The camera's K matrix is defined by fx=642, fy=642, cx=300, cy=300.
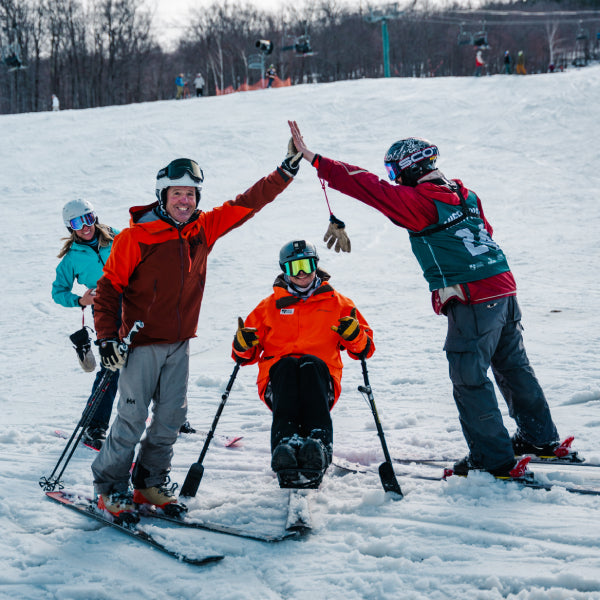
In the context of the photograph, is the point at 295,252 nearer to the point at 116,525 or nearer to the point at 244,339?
the point at 244,339

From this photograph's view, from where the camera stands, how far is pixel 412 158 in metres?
3.83

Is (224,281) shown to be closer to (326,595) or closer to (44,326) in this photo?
(44,326)

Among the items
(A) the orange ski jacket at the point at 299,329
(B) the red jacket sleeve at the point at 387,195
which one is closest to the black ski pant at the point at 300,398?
(A) the orange ski jacket at the point at 299,329

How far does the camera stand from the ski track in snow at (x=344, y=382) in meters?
2.83

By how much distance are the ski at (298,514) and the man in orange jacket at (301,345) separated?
0.31 metres

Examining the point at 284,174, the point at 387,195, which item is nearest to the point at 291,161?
the point at 284,174

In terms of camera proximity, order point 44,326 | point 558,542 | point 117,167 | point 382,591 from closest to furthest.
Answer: point 382,591 → point 558,542 → point 44,326 → point 117,167

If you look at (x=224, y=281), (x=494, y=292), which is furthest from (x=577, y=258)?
(x=494, y=292)

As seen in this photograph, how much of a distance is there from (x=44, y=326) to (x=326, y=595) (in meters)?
7.24

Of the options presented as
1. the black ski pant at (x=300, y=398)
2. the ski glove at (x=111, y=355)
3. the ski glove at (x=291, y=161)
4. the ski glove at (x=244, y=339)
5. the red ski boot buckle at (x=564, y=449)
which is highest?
the ski glove at (x=291, y=161)

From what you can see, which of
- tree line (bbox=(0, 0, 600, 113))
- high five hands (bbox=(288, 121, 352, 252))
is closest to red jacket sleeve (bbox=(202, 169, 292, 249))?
high five hands (bbox=(288, 121, 352, 252))

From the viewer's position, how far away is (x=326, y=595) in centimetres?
266

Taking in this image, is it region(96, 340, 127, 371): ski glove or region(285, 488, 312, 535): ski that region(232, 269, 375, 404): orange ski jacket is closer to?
region(285, 488, 312, 535): ski

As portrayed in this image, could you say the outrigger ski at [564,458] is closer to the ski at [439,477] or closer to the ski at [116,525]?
the ski at [439,477]
